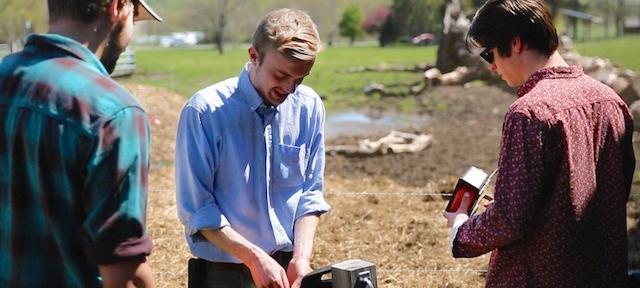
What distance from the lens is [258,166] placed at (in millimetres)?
2758

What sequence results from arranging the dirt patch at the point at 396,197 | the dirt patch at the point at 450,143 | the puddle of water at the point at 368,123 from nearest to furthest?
the dirt patch at the point at 396,197
the dirt patch at the point at 450,143
the puddle of water at the point at 368,123

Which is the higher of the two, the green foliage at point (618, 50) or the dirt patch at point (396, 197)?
the green foliage at point (618, 50)

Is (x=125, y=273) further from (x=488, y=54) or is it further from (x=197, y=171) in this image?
(x=488, y=54)

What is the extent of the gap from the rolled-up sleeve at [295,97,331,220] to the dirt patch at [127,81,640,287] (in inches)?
95.1

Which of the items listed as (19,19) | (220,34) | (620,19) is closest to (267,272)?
(19,19)

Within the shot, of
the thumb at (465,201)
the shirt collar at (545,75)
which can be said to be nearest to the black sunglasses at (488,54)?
the shirt collar at (545,75)

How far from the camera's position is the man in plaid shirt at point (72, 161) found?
1827 millimetres

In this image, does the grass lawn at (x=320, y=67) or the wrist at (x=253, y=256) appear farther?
the grass lawn at (x=320, y=67)

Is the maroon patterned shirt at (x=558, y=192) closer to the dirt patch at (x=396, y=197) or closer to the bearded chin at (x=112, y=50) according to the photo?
the bearded chin at (x=112, y=50)

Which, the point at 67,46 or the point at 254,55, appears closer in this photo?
the point at 67,46

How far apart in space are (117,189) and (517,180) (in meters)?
1.03

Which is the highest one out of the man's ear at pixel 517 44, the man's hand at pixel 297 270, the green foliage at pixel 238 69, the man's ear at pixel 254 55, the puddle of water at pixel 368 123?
the man's ear at pixel 517 44

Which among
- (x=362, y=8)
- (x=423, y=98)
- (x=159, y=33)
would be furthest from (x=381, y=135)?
(x=159, y=33)

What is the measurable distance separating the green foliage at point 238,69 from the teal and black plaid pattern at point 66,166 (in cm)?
928
